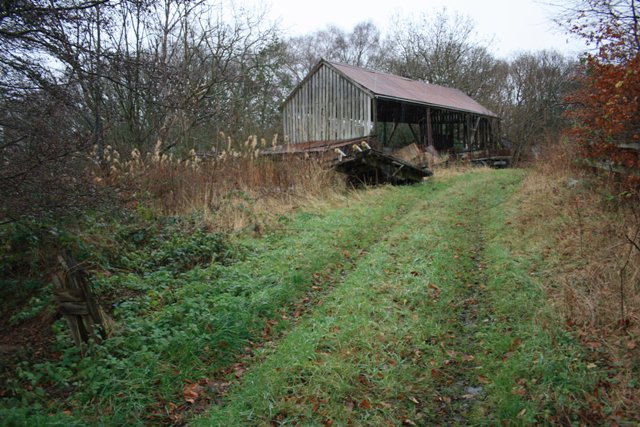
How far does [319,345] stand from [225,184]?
224 inches

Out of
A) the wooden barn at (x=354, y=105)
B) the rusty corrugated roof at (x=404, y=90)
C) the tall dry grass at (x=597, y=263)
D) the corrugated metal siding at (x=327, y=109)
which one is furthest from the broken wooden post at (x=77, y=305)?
the rusty corrugated roof at (x=404, y=90)

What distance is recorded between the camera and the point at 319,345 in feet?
12.9

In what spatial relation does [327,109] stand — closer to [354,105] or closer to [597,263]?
[354,105]

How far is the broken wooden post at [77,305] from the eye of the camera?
141 inches

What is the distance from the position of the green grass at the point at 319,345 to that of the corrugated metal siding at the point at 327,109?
12.4 m

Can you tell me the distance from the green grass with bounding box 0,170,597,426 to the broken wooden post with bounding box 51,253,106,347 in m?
0.18

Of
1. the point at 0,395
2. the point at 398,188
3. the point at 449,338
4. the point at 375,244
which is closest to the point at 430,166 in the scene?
the point at 398,188

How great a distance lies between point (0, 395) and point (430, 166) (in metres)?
16.6

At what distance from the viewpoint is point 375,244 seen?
23.6 feet

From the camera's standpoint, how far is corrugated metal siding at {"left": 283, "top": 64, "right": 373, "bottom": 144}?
1798 centimetres

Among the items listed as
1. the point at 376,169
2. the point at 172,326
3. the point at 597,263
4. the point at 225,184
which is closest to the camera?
the point at 172,326

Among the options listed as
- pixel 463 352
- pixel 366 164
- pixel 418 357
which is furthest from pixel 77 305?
pixel 366 164

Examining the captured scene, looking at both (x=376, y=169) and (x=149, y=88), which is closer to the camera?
(x=149, y=88)

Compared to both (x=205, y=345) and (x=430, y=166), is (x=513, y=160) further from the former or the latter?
(x=205, y=345)
